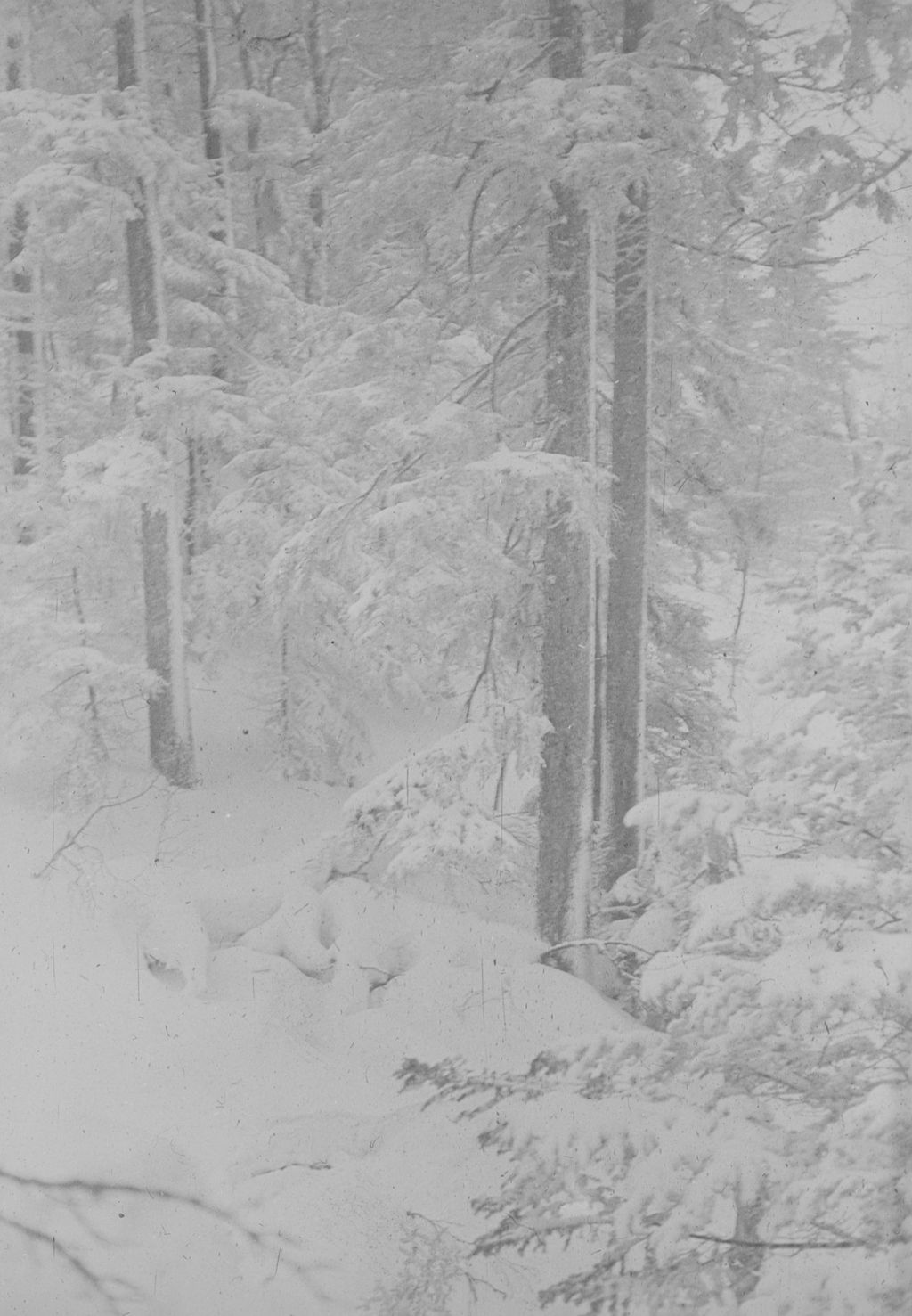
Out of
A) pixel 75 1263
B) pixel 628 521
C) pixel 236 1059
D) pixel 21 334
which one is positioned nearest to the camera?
pixel 75 1263

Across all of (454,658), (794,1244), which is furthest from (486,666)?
(794,1244)

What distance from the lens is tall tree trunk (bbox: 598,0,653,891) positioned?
4.95 metres

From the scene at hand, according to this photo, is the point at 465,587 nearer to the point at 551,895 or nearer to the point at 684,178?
the point at 551,895

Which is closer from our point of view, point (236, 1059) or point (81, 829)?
point (236, 1059)

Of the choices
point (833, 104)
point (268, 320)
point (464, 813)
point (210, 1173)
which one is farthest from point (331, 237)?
point (210, 1173)

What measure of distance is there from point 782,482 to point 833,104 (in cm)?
169

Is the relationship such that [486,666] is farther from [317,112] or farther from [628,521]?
[317,112]

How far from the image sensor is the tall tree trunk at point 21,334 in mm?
4221

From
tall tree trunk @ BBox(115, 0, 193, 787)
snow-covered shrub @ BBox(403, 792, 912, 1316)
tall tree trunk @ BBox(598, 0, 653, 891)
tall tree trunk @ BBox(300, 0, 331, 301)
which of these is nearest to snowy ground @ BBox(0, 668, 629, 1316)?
Result: snow-covered shrub @ BBox(403, 792, 912, 1316)

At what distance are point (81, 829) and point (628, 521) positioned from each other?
10.8ft

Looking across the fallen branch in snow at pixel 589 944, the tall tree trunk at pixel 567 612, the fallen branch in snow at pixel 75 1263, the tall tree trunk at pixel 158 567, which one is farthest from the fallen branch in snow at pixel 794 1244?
the tall tree trunk at pixel 158 567

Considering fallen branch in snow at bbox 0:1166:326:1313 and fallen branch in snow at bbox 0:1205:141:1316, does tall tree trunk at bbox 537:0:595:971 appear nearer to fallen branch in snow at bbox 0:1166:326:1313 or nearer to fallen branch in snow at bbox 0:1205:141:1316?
fallen branch in snow at bbox 0:1166:326:1313

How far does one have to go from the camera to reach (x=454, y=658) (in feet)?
14.9

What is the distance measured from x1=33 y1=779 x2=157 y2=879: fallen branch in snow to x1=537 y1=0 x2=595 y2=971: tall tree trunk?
191cm
